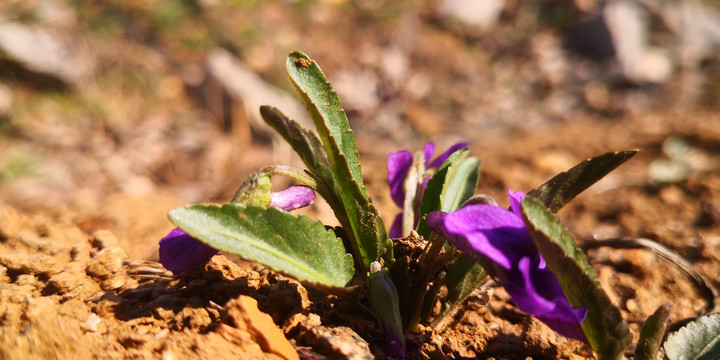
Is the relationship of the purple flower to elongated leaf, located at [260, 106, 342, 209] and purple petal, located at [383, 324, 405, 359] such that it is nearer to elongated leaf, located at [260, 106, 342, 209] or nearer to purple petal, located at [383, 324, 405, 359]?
purple petal, located at [383, 324, 405, 359]

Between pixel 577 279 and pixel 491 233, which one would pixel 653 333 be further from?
pixel 491 233

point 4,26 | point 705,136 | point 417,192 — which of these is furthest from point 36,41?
point 705,136

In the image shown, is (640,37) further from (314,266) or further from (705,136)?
(314,266)

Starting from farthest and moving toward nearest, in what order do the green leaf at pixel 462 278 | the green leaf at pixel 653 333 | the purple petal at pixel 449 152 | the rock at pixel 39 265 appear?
1. the purple petal at pixel 449 152
2. the rock at pixel 39 265
3. the green leaf at pixel 462 278
4. the green leaf at pixel 653 333

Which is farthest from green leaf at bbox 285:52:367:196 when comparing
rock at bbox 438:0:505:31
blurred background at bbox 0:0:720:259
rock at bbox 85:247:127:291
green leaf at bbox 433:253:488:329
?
rock at bbox 438:0:505:31

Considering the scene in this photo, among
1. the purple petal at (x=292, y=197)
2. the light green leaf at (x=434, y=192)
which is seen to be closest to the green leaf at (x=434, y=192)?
the light green leaf at (x=434, y=192)

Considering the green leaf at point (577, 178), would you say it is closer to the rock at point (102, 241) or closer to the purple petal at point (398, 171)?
the purple petal at point (398, 171)

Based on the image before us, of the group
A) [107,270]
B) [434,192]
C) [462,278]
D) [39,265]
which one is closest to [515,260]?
[462,278]
